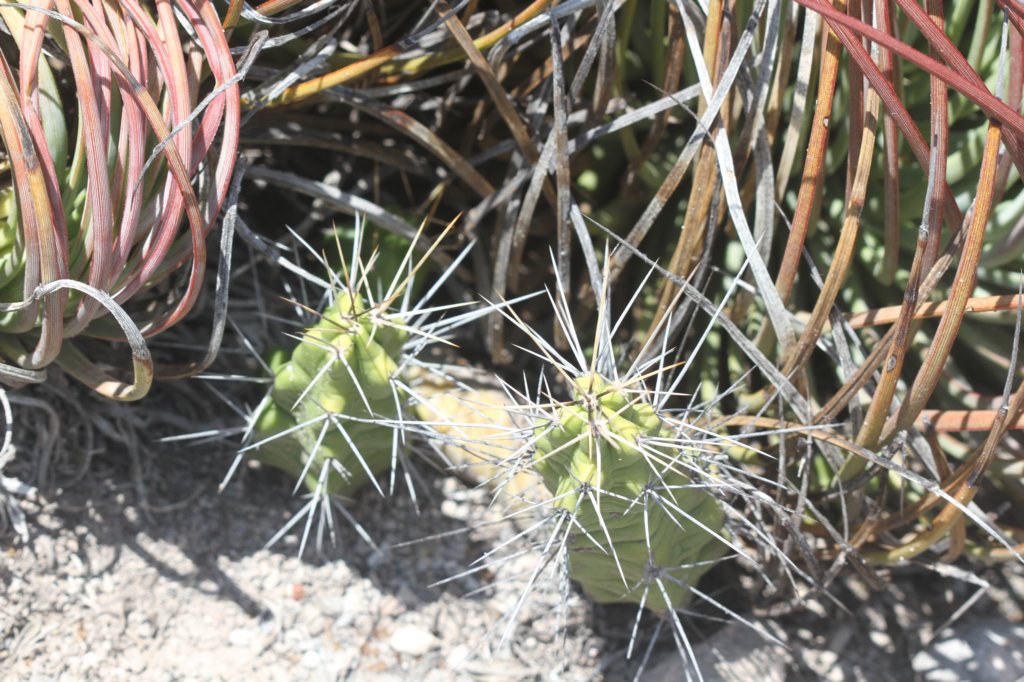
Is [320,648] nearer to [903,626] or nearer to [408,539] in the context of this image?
[408,539]

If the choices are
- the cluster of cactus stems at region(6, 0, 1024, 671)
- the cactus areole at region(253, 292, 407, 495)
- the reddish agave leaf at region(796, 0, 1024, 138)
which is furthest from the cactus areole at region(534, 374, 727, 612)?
the reddish agave leaf at region(796, 0, 1024, 138)

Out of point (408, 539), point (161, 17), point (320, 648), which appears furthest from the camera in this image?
point (408, 539)

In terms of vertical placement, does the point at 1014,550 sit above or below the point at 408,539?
above

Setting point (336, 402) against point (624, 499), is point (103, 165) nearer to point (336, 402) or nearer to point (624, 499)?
point (336, 402)

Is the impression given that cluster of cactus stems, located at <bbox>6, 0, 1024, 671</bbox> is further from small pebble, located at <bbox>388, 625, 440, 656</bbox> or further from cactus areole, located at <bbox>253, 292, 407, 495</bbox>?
small pebble, located at <bbox>388, 625, 440, 656</bbox>

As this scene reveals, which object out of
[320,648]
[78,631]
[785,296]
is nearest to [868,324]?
[785,296]
